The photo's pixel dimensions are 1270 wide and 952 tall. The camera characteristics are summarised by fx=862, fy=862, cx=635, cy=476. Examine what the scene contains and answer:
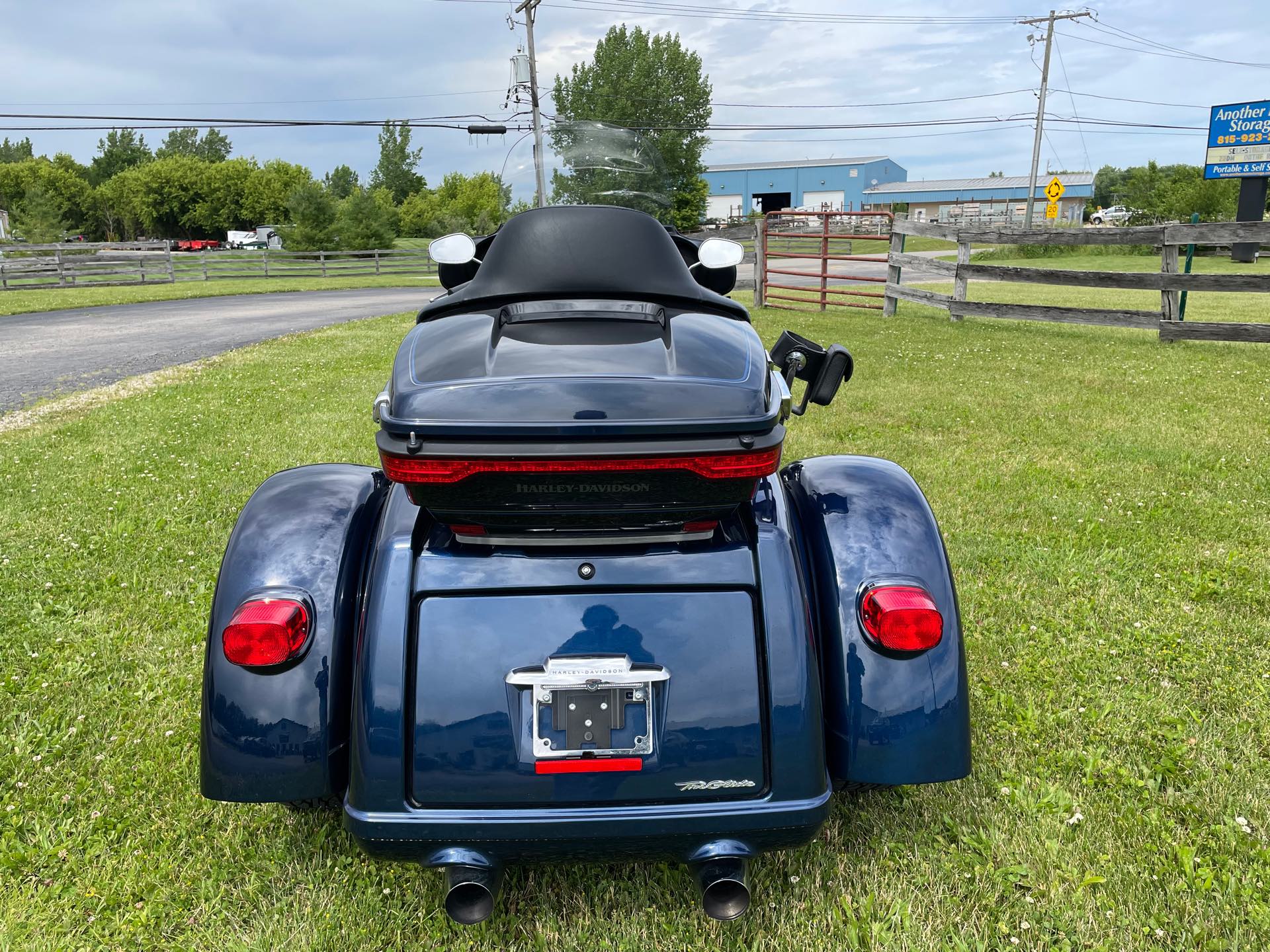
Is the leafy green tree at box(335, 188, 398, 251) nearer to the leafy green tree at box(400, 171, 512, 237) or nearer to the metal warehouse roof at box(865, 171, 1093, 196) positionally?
the leafy green tree at box(400, 171, 512, 237)

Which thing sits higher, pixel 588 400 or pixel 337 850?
pixel 588 400

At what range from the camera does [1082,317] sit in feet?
39.5

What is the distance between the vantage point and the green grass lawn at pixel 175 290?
21.4 meters

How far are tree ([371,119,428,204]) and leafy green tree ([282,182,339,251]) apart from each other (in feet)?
84.4

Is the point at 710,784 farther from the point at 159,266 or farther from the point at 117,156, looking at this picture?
the point at 117,156

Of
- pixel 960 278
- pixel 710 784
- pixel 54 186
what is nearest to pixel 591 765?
pixel 710 784

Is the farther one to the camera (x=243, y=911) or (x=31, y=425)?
(x=31, y=425)

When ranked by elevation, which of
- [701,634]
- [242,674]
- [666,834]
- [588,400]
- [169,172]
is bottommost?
[666,834]

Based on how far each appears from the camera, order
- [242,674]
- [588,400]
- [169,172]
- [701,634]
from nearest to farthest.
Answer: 1. [588,400]
2. [701,634]
3. [242,674]
4. [169,172]

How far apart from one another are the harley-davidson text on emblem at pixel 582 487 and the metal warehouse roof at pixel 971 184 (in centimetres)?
9377

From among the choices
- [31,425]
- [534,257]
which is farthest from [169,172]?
[534,257]

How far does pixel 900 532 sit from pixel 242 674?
1.66 metres

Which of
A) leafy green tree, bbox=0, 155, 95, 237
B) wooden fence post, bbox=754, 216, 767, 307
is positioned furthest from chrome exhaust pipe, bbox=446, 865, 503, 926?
leafy green tree, bbox=0, 155, 95, 237

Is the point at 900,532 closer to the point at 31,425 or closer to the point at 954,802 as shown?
the point at 954,802
